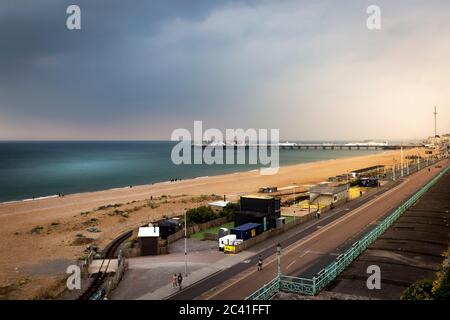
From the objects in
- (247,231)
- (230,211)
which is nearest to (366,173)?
(230,211)

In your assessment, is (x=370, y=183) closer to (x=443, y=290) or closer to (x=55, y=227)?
(x=55, y=227)

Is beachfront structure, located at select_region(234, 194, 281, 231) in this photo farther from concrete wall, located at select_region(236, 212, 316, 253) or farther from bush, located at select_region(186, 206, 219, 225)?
bush, located at select_region(186, 206, 219, 225)

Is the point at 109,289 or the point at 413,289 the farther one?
the point at 109,289

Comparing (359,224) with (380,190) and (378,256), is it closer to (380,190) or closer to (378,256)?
(378,256)

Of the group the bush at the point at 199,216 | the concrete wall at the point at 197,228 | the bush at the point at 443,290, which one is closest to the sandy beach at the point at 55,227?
the concrete wall at the point at 197,228

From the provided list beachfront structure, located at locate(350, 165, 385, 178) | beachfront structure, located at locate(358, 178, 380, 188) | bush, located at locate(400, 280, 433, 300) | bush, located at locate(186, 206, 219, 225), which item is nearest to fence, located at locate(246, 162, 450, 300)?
bush, located at locate(400, 280, 433, 300)

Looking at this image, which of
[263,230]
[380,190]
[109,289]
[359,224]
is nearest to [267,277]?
[109,289]
